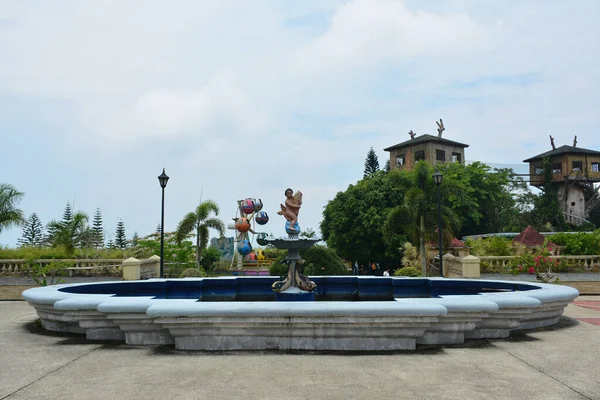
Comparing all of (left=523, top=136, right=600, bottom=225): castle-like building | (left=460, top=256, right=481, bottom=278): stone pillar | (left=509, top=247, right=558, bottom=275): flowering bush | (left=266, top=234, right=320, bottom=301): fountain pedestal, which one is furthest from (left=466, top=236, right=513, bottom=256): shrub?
(left=523, top=136, right=600, bottom=225): castle-like building

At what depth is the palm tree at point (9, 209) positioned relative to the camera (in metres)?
33.5

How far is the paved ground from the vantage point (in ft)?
18.3

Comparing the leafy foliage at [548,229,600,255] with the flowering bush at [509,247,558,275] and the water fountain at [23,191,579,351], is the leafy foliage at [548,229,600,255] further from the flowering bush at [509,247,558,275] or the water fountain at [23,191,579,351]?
the water fountain at [23,191,579,351]

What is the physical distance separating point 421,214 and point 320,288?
13.8 meters

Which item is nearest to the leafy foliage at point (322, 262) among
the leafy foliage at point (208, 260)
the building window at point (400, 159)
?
the leafy foliage at point (208, 260)

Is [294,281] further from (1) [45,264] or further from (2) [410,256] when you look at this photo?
(1) [45,264]

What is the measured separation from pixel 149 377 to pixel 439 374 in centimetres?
395

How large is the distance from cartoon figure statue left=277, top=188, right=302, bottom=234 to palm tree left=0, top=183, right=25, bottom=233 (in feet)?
95.6

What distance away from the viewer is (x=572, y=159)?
6431 centimetres

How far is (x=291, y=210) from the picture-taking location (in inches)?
499

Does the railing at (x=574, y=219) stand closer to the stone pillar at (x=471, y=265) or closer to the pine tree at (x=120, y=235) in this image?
the stone pillar at (x=471, y=265)

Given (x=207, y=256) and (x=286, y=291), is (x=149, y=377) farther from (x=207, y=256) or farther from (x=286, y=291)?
(x=207, y=256)

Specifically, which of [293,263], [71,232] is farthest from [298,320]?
[71,232]

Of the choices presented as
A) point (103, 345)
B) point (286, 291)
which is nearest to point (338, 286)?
point (286, 291)
